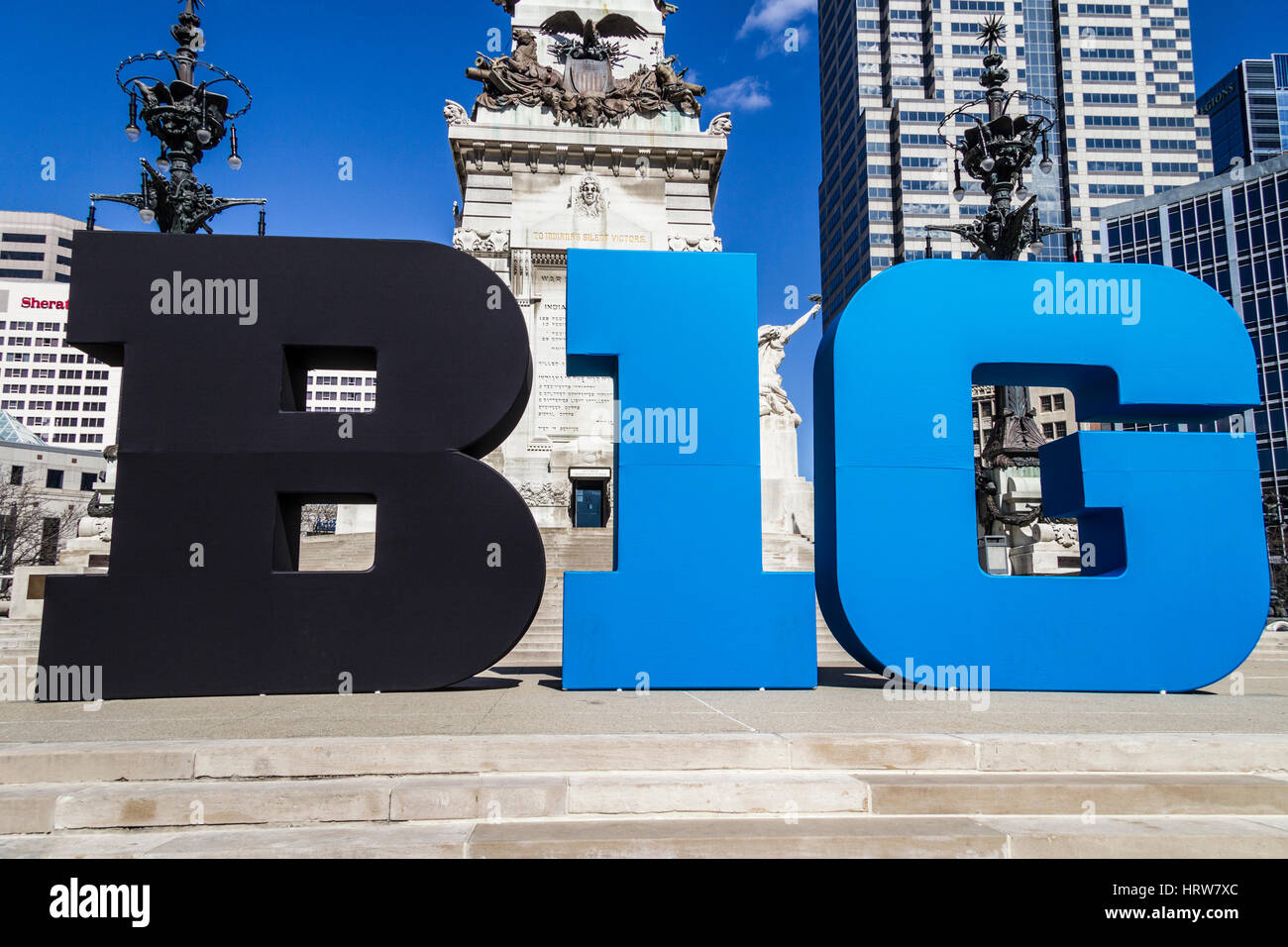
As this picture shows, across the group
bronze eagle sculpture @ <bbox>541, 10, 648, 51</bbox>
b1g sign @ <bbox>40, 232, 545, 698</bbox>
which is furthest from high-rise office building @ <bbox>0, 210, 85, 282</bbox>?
b1g sign @ <bbox>40, 232, 545, 698</bbox>

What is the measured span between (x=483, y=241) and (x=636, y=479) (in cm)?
2359

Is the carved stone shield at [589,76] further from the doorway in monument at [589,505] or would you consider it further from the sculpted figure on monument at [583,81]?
the doorway in monument at [589,505]

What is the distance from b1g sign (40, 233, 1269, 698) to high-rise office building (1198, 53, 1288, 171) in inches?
7354

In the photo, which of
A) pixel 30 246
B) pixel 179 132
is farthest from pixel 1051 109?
pixel 30 246

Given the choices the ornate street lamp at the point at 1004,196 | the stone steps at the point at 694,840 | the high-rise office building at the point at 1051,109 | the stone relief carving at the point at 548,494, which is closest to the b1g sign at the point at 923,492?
the stone steps at the point at 694,840

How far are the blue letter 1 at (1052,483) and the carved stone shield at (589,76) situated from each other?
28.0 meters

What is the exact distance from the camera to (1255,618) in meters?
10.6

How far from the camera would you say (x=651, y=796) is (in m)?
5.93

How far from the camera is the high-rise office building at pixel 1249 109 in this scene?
164875 millimetres

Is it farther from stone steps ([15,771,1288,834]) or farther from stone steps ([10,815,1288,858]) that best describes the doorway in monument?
stone steps ([10,815,1288,858])

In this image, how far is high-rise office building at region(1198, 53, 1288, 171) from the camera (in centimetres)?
16488
